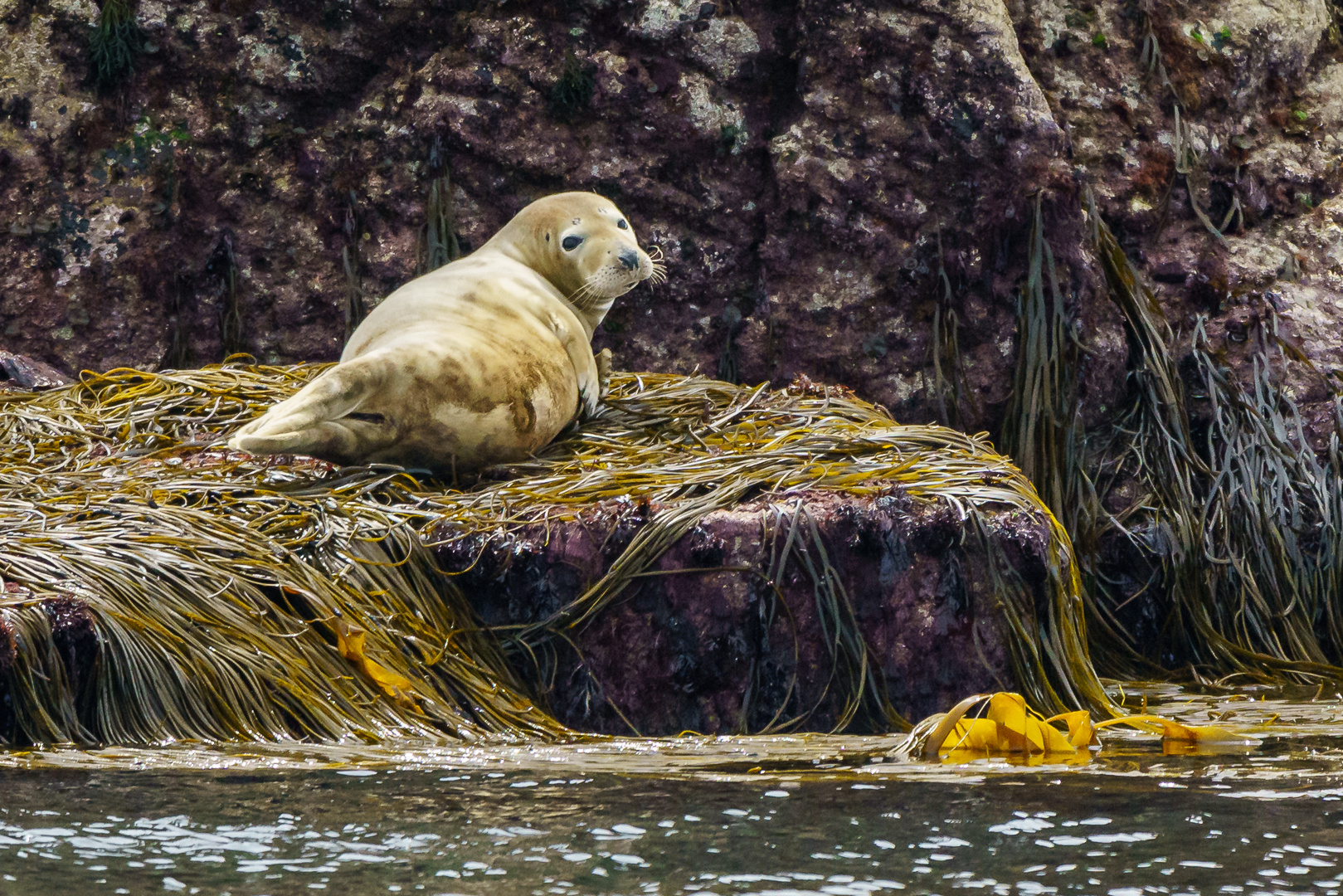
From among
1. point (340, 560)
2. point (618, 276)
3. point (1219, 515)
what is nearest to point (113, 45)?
point (618, 276)

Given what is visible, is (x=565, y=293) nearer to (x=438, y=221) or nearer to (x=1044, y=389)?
(x=438, y=221)

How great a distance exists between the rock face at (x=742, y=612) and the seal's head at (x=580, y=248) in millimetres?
1197

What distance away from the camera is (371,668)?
3.19m

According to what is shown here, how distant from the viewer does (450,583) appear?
3.55 metres

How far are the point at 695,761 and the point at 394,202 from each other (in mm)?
3777

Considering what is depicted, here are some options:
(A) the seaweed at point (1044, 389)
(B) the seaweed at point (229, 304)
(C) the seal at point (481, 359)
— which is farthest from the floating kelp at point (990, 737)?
(B) the seaweed at point (229, 304)

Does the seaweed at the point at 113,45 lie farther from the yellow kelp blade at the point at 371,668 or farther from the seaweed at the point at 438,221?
the yellow kelp blade at the point at 371,668

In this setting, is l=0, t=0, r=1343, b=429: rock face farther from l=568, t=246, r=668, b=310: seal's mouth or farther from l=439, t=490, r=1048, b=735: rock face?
l=439, t=490, r=1048, b=735: rock face

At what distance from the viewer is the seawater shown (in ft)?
5.63

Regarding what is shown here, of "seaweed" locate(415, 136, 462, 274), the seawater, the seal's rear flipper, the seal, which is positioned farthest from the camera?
"seaweed" locate(415, 136, 462, 274)

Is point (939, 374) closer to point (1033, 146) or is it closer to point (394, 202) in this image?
point (1033, 146)

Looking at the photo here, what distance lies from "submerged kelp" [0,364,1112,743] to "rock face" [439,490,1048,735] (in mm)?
44

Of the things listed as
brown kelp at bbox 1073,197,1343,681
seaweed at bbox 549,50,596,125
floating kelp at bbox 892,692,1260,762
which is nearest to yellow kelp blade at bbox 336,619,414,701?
floating kelp at bbox 892,692,1260,762

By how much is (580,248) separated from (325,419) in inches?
45.0
